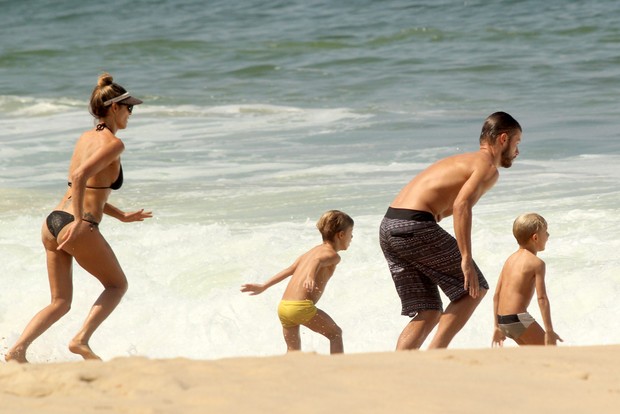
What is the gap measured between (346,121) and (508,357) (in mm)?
10484

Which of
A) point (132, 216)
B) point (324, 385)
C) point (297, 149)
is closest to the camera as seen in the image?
point (324, 385)

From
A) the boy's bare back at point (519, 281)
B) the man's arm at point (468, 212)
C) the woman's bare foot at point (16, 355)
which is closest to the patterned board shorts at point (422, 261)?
the man's arm at point (468, 212)

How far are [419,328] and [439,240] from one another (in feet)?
1.43

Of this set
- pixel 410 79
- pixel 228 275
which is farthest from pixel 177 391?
pixel 410 79

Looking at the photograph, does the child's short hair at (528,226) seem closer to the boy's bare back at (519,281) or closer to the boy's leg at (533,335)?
the boy's bare back at (519,281)

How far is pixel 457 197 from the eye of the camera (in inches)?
207

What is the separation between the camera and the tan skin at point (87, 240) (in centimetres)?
531

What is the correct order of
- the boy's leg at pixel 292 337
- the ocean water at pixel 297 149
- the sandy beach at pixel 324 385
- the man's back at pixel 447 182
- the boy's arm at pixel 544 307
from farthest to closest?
the ocean water at pixel 297 149 < the boy's leg at pixel 292 337 < the boy's arm at pixel 544 307 < the man's back at pixel 447 182 < the sandy beach at pixel 324 385

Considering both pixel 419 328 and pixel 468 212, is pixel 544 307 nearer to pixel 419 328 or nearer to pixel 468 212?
pixel 419 328

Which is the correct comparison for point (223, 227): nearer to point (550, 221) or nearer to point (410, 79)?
point (550, 221)

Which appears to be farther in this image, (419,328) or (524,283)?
(524,283)

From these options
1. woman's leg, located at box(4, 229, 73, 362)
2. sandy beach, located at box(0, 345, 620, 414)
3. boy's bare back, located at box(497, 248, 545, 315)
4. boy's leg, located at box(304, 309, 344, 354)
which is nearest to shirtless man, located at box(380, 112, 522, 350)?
boy's bare back, located at box(497, 248, 545, 315)

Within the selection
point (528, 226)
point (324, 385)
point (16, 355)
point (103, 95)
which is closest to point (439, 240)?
point (528, 226)

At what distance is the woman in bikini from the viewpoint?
534 centimetres
